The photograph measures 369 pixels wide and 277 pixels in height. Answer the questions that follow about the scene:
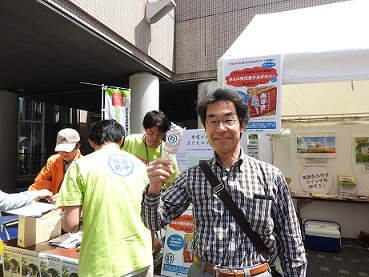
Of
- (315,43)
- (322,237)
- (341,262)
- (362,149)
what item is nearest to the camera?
(315,43)

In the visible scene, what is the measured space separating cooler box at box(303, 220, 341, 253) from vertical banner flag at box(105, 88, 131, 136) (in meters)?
4.23

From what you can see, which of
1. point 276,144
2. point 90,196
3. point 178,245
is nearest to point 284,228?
point 90,196

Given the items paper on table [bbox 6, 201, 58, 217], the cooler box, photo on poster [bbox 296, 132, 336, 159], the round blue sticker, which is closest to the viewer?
paper on table [bbox 6, 201, 58, 217]

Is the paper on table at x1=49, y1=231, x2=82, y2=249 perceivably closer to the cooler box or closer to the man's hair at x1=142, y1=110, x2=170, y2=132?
the man's hair at x1=142, y1=110, x2=170, y2=132

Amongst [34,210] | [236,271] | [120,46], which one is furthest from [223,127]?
[120,46]

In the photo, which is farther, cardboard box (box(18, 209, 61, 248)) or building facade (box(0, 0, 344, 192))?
building facade (box(0, 0, 344, 192))

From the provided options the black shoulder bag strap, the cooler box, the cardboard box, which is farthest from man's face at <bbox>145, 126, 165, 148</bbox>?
the cooler box

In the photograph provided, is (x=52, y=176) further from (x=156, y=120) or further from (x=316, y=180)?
(x=316, y=180)

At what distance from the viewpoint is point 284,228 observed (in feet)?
4.39

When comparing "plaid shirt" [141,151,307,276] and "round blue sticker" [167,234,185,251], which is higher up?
"plaid shirt" [141,151,307,276]

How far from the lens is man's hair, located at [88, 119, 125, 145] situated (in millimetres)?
1961

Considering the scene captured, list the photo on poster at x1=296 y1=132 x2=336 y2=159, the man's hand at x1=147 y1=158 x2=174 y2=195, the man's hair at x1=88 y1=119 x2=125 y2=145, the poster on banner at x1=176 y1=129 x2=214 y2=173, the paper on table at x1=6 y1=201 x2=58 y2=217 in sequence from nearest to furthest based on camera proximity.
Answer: the man's hand at x1=147 y1=158 x2=174 y2=195
the man's hair at x1=88 y1=119 x2=125 y2=145
the paper on table at x1=6 y1=201 x2=58 y2=217
the poster on banner at x1=176 y1=129 x2=214 y2=173
the photo on poster at x1=296 y1=132 x2=336 y2=159

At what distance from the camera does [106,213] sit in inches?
68.2

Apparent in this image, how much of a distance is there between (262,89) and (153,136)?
1.28m
